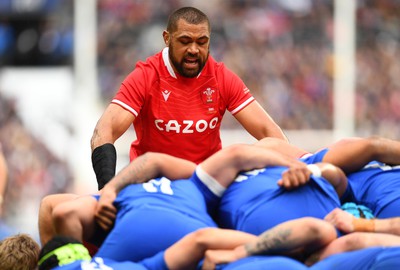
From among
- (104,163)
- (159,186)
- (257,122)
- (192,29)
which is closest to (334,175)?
(159,186)

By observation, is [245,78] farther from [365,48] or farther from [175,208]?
[175,208]

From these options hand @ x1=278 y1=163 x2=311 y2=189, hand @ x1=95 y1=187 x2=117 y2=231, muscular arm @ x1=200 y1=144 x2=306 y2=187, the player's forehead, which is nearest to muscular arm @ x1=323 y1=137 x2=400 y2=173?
muscular arm @ x1=200 y1=144 x2=306 y2=187

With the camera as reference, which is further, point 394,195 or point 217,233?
point 394,195

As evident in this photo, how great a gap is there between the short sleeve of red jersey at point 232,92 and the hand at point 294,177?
6.85 ft

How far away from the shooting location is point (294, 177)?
5059mm

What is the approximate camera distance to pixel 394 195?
211 inches

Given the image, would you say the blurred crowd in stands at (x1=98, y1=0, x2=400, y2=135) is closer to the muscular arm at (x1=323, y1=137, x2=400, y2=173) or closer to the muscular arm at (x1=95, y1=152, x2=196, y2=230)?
the muscular arm at (x1=323, y1=137, x2=400, y2=173)

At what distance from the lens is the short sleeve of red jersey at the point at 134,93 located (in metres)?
6.86

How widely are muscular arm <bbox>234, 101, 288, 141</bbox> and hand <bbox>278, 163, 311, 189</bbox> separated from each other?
6.46ft

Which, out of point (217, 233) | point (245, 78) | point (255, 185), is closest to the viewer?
point (217, 233)

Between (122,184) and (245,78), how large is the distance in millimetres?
8968

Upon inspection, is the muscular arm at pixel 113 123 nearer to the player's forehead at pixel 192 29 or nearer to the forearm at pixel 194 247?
the player's forehead at pixel 192 29

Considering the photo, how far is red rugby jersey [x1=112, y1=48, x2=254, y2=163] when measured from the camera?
6.95 metres

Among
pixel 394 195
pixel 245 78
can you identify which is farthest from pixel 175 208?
pixel 245 78
